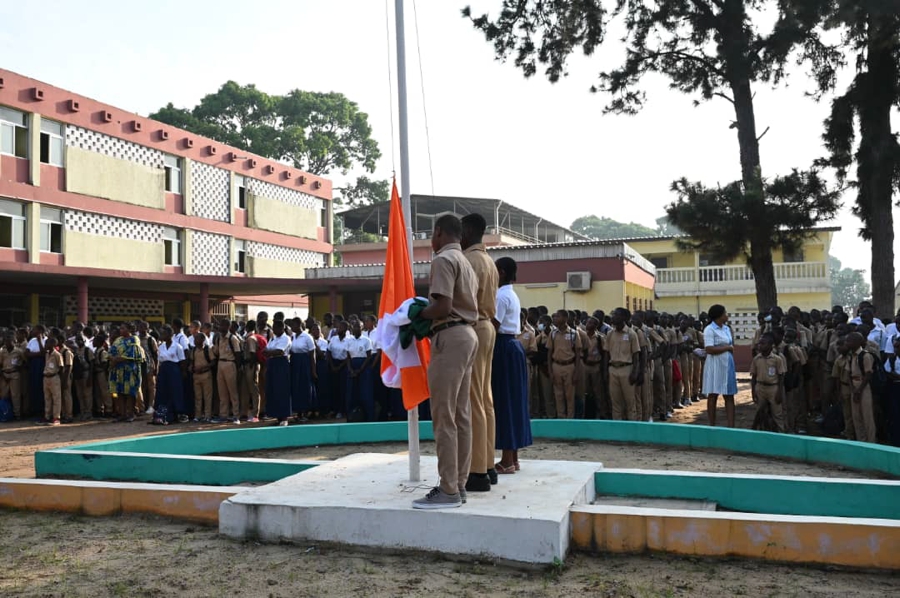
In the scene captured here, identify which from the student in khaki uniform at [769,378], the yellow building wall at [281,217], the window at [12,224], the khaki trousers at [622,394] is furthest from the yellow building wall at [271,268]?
the student in khaki uniform at [769,378]

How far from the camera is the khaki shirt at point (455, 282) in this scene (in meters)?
4.98

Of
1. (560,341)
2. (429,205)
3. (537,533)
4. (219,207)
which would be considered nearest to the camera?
(537,533)

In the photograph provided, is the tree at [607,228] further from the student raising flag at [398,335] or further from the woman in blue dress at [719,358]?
the student raising flag at [398,335]

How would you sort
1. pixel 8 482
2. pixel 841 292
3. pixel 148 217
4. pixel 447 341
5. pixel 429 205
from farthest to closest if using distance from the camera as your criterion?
pixel 841 292
pixel 429 205
pixel 148 217
pixel 8 482
pixel 447 341

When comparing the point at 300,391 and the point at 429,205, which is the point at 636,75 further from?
the point at 429,205

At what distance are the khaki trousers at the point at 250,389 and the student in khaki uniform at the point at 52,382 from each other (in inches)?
125

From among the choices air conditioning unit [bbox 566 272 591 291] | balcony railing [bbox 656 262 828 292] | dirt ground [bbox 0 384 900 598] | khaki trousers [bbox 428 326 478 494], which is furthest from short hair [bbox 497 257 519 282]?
balcony railing [bbox 656 262 828 292]

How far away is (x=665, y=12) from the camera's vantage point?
16.1 metres

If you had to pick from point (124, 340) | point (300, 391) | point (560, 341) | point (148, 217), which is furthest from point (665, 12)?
point (148, 217)

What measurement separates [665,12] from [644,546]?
547 inches

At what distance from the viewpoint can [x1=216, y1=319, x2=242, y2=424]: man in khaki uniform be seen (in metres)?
12.8

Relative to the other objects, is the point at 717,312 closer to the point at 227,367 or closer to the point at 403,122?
the point at 403,122

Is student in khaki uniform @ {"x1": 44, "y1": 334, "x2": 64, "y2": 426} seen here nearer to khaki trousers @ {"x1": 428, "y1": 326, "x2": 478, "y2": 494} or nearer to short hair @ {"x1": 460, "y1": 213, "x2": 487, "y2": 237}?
short hair @ {"x1": 460, "y1": 213, "x2": 487, "y2": 237}

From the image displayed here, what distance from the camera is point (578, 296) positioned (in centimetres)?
2436
